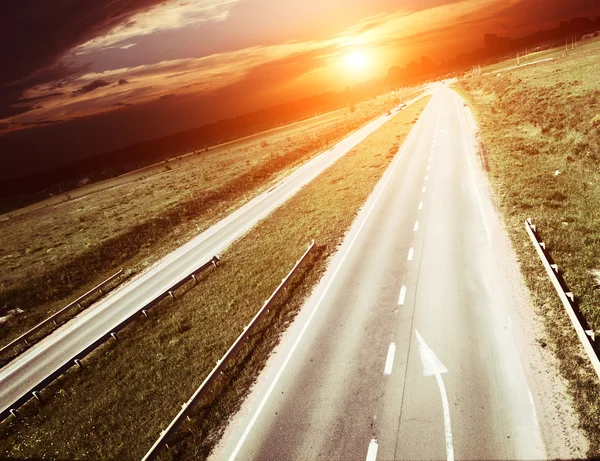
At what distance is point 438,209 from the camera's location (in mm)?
21891

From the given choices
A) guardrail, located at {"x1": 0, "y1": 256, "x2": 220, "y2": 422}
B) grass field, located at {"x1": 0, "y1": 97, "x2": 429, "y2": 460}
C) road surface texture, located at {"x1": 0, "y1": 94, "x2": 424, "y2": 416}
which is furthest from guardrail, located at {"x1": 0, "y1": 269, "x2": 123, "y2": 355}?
grass field, located at {"x1": 0, "y1": 97, "x2": 429, "y2": 460}

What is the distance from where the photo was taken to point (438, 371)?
10.1m

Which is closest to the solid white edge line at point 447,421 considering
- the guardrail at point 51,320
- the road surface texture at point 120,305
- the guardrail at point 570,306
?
the guardrail at point 570,306

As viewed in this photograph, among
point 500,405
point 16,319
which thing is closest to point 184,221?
point 16,319

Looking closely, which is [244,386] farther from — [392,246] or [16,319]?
[16,319]

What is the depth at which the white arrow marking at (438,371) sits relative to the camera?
26.4ft

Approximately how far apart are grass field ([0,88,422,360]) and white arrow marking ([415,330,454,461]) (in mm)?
24327

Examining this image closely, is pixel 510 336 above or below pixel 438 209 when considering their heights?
below

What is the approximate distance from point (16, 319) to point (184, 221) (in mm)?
18614

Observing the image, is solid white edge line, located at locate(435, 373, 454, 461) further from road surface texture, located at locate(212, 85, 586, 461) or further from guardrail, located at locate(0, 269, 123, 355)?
guardrail, located at locate(0, 269, 123, 355)

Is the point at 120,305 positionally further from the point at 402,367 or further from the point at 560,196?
the point at 560,196

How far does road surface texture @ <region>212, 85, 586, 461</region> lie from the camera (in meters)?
8.25

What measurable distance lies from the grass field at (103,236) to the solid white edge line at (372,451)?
24.3 m

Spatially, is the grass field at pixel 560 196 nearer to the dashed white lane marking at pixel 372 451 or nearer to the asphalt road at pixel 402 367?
the asphalt road at pixel 402 367
